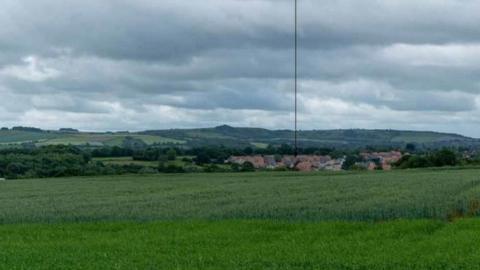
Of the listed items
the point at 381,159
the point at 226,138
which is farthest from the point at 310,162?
the point at 226,138

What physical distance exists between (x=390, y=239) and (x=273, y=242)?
297cm

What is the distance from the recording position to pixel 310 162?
84562 mm

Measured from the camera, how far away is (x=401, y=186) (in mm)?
42000

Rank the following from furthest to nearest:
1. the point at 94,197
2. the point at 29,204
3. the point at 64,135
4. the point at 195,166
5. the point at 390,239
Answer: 1. the point at 64,135
2. the point at 195,166
3. the point at 94,197
4. the point at 29,204
5. the point at 390,239

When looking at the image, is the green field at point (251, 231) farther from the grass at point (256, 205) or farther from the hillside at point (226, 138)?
the hillside at point (226, 138)

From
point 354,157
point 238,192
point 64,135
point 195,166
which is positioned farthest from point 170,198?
point 64,135

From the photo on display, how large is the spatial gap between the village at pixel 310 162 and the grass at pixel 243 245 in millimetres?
54218

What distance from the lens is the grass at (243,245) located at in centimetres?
1750

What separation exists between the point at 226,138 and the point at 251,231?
111m

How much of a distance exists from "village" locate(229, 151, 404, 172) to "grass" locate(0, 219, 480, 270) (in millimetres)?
54218

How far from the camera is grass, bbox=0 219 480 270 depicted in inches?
689

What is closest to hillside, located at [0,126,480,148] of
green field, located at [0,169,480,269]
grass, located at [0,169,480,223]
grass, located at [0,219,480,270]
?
grass, located at [0,169,480,223]

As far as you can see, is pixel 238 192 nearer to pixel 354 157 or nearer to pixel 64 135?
pixel 354 157

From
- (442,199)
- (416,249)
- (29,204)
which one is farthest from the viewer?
(29,204)
